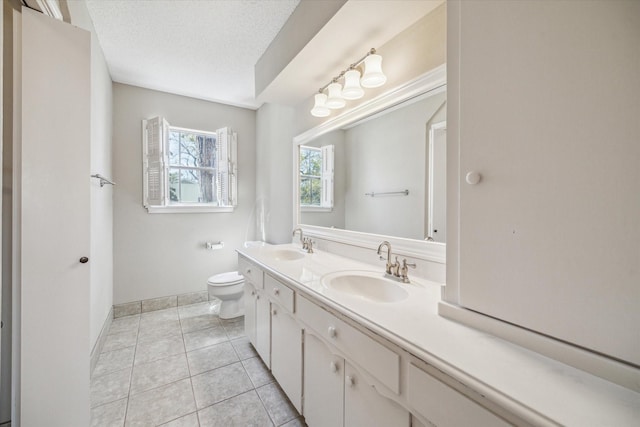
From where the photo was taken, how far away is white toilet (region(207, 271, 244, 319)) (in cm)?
243

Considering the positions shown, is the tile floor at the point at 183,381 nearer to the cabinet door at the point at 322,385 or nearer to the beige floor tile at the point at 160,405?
the beige floor tile at the point at 160,405

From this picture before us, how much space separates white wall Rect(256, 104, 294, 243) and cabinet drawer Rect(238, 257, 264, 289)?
670 mm

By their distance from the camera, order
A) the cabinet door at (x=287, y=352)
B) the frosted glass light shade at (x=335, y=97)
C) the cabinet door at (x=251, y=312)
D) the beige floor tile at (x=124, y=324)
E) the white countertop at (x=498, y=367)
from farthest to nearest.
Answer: the beige floor tile at (x=124, y=324) < the cabinet door at (x=251, y=312) < the frosted glass light shade at (x=335, y=97) < the cabinet door at (x=287, y=352) < the white countertop at (x=498, y=367)

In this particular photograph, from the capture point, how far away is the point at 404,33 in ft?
4.41

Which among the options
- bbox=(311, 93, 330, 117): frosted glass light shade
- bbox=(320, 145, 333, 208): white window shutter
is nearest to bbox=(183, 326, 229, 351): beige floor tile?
bbox=(320, 145, 333, 208): white window shutter

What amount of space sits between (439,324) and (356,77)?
4.83 ft

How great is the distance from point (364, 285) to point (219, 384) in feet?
4.20

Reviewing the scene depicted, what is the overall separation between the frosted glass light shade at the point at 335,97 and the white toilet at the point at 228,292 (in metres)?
1.92

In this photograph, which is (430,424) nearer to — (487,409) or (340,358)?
(487,409)

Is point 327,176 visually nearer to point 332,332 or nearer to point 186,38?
point 332,332

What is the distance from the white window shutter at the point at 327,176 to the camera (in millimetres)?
2018

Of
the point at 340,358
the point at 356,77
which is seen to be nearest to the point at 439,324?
the point at 340,358

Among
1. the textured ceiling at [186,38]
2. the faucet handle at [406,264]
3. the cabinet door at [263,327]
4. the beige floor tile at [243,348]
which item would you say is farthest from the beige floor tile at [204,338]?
the textured ceiling at [186,38]

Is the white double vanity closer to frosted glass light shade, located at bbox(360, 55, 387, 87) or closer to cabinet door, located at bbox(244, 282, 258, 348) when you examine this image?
cabinet door, located at bbox(244, 282, 258, 348)
